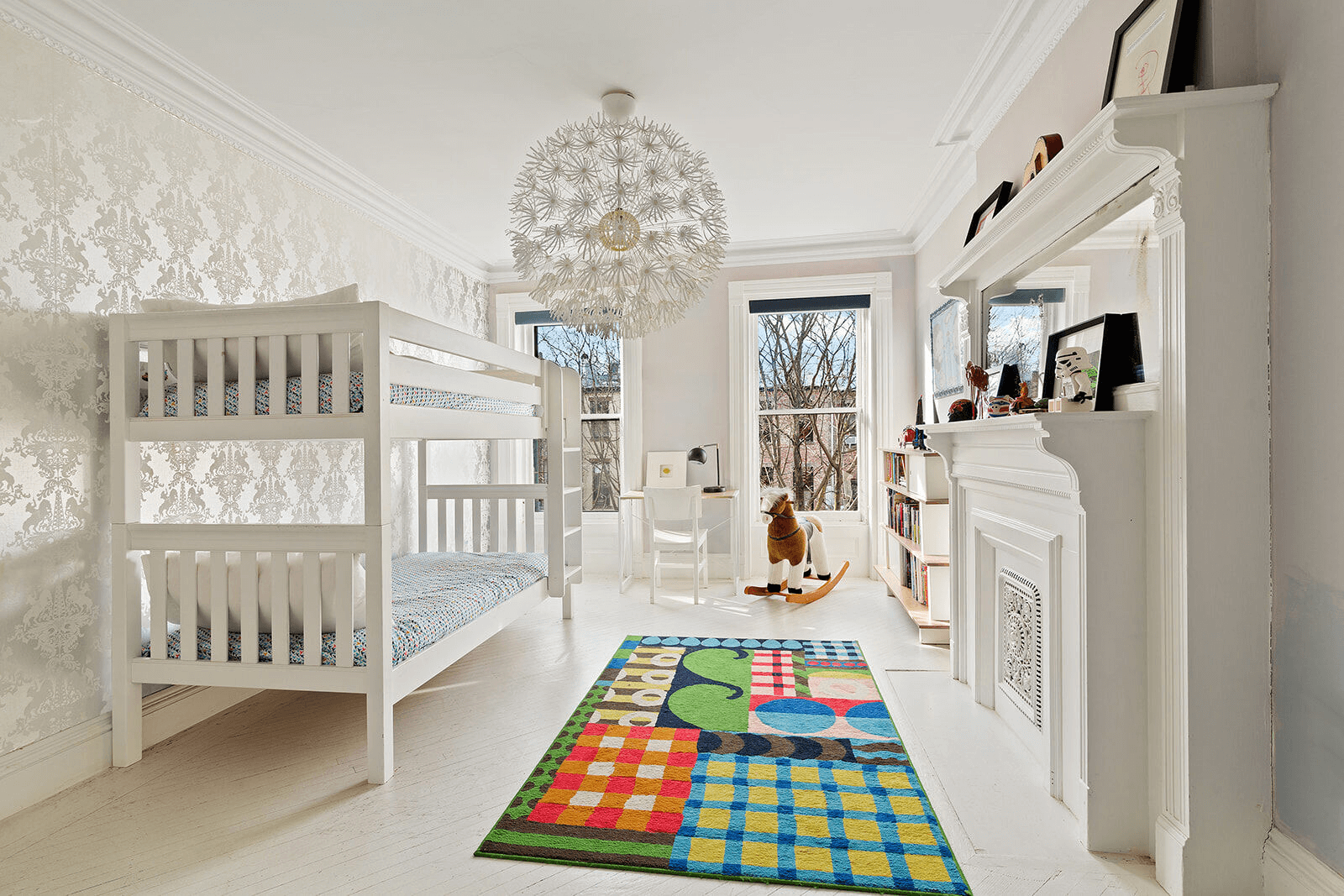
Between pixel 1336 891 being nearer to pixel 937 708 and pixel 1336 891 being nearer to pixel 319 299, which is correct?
pixel 937 708

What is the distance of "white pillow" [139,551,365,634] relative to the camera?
7.10 ft

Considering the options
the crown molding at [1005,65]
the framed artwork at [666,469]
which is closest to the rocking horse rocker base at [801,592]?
the framed artwork at [666,469]

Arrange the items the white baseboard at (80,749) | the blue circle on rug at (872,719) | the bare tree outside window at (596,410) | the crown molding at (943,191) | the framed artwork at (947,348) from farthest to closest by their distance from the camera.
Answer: the bare tree outside window at (596,410)
the framed artwork at (947,348)
the crown molding at (943,191)
the blue circle on rug at (872,719)
the white baseboard at (80,749)

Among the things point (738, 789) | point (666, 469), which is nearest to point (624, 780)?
point (738, 789)

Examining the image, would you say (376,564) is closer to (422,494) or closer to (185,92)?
(185,92)

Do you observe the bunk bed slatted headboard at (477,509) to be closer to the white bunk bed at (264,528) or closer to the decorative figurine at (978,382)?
the white bunk bed at (264,528)

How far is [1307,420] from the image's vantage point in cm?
136

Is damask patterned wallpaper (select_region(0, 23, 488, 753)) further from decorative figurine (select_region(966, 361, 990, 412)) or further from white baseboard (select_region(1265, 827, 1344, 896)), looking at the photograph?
white baseboard (select_region(1265, 827, 1344, 896))

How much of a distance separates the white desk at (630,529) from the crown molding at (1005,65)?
2547mm

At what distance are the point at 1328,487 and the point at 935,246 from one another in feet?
10.6

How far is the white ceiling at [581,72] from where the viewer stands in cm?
225

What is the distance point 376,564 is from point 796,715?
157 centimetres

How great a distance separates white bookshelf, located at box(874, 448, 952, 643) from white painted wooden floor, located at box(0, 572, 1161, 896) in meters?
0.35

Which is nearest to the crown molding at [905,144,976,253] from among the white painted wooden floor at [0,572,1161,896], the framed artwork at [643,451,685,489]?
the framed artwork at [643,451,685,489]
